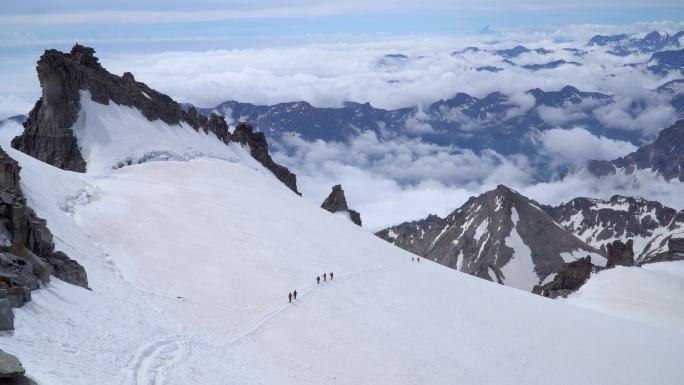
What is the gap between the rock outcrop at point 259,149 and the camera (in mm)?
111312

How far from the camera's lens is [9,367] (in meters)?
15.5

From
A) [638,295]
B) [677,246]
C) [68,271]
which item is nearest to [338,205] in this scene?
[638,295]

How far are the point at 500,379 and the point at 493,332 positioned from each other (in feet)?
29.1

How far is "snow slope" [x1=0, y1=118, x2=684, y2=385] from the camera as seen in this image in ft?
80.0

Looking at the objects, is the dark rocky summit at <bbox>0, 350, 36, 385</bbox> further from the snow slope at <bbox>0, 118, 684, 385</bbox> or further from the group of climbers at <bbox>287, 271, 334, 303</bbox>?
→ the group of climbers at <bbox>287, 271, 334, 303</bbox>

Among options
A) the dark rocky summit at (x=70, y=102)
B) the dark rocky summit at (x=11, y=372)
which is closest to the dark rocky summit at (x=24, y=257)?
the dark rocky summit at (x=11, y=372)

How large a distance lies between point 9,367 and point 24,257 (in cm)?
1304

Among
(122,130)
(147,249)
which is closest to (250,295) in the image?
(147,249)

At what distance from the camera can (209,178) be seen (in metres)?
71.4

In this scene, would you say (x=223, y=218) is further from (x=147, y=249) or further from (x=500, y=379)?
(x=500, y=379)

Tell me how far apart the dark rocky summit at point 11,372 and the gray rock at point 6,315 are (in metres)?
4.39

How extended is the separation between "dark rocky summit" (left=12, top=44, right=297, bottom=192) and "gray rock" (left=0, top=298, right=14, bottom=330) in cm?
5517

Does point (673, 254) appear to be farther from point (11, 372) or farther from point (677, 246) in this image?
point (11, 372)

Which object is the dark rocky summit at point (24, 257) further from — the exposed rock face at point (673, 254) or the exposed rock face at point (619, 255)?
the exposed rock face at point (619, 255)
